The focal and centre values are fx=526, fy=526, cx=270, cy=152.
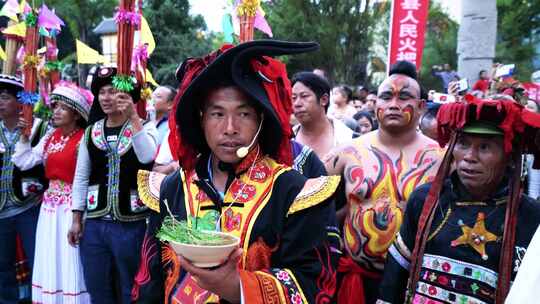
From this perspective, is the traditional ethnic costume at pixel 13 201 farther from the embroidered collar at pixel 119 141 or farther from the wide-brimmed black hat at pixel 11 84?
the embroidered collar at pixel 119 141

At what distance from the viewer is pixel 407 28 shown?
28.5 feet

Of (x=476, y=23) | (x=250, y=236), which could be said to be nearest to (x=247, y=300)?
(x=250, y=236)

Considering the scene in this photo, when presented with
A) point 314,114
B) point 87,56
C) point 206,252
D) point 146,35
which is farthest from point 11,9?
point 206,252

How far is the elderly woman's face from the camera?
2.57 m

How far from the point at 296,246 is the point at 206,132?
613 millimetres

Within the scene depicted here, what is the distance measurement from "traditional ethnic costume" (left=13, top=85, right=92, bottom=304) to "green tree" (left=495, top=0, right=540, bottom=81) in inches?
795

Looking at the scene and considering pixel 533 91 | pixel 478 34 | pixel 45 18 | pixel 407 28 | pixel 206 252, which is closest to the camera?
pixel 206 252

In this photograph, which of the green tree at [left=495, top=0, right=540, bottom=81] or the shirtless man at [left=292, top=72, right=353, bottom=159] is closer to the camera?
the shirtless man at [left=292, top=72, right=353, bottom=159]

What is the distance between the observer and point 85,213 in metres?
4.32

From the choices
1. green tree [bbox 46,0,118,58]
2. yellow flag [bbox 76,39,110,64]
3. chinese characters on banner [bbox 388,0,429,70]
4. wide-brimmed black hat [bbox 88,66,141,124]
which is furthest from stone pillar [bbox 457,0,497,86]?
green tree [bbox 46,0,118,58]

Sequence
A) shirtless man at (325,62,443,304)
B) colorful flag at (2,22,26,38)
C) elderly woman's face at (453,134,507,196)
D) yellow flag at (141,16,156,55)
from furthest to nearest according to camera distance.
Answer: colorful flag at (2,22,26,38) → yellow flag at (141,16,156,55) → shirtless man at (325,62,443,304) → elderly woman's face at (453,134,507,196)

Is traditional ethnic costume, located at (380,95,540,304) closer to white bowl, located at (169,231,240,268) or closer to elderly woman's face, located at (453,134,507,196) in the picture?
elderly woman's face, located at (453,134,507,196)

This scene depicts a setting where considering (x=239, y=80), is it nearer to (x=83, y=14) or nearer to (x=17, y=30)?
(x=17, y=30)

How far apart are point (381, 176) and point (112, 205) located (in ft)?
6.89
